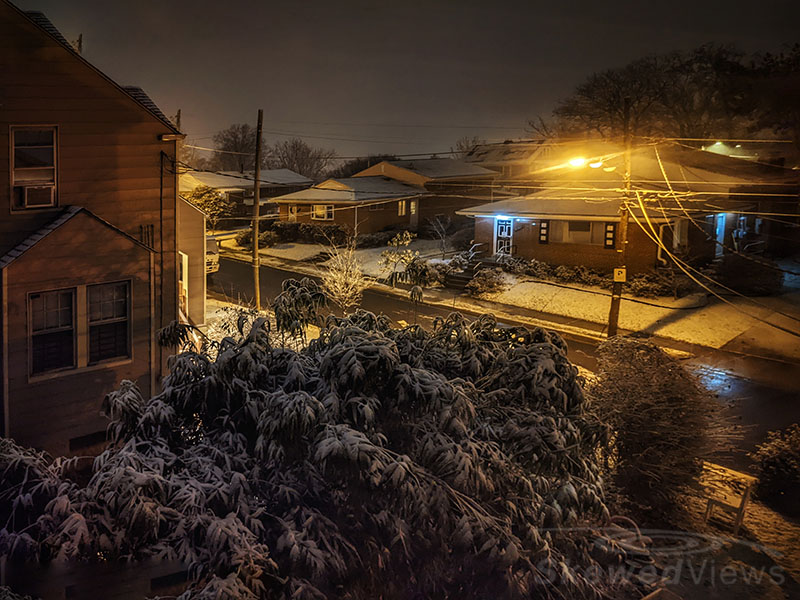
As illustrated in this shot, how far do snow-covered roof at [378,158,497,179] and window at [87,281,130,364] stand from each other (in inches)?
1651

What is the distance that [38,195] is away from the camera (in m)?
11.8

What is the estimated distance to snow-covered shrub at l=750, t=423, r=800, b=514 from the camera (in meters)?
12.5

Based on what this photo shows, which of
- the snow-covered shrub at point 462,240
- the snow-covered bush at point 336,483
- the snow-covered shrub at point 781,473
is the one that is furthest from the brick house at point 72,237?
the snow-covered shrub at point 462,240

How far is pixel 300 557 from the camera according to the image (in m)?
5.66

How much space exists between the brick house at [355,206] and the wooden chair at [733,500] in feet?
109

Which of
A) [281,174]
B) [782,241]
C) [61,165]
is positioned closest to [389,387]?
[61,165]

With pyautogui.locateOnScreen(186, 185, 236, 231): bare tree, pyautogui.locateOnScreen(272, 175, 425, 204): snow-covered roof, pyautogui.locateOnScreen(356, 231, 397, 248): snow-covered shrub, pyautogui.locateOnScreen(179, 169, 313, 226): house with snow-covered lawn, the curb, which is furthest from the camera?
pyautogui.locateOnScreen(179, 169, 313, 226): house with snow-covered lawn

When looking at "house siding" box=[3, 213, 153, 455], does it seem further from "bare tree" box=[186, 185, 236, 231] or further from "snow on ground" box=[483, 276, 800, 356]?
"bare tree" box=[186, 185, 236, 231]

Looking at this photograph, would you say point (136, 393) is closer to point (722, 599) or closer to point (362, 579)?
point (362, 579)

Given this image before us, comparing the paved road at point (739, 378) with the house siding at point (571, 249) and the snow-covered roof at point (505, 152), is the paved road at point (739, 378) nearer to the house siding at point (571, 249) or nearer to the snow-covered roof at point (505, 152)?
the house siding at point (571, 249)

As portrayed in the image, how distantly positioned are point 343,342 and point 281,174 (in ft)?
203

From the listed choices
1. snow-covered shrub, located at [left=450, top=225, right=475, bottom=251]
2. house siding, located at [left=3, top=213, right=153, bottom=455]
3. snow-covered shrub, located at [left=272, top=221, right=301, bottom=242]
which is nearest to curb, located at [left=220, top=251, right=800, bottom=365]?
snow-covered shrub, located at [left=272, top=221, right=301, bottom=242]

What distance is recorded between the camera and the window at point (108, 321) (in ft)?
41.2

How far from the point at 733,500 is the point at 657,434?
2826 mm
